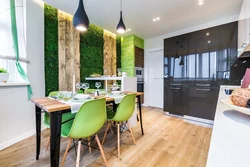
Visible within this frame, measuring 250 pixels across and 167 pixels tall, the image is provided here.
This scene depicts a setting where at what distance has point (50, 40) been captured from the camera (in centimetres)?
283

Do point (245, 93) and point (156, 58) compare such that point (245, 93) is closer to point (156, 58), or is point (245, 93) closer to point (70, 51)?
point (70, 51)

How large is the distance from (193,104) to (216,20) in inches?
89.7

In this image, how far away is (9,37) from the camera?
2172 millimetres

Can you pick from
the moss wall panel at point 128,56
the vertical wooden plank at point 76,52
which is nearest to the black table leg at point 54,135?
the vertical wooden plank at point 76,52

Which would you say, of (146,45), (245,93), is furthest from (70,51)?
(245,93)

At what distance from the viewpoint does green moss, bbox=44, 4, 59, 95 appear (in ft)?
9.08

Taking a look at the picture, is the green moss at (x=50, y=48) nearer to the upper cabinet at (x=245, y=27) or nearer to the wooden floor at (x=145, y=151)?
the wooden floor at (x=145, y=151)

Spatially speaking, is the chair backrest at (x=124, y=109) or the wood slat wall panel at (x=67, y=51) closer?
the chair backrest at (x=124, y=109)

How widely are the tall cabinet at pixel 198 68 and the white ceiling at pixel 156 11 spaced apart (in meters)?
0.41

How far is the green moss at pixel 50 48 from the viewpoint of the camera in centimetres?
277

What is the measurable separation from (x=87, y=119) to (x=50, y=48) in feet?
7.59

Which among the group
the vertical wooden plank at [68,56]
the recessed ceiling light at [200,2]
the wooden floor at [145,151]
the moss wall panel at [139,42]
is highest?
the recessed ceiling light at [200,2]

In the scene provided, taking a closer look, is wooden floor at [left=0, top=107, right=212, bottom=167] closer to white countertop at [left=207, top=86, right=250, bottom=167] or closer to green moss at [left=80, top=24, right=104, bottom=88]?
white countertop at [left=207, top=86, right=250, bottom=167]

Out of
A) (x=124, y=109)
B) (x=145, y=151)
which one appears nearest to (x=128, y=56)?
(x=124, y=109)
